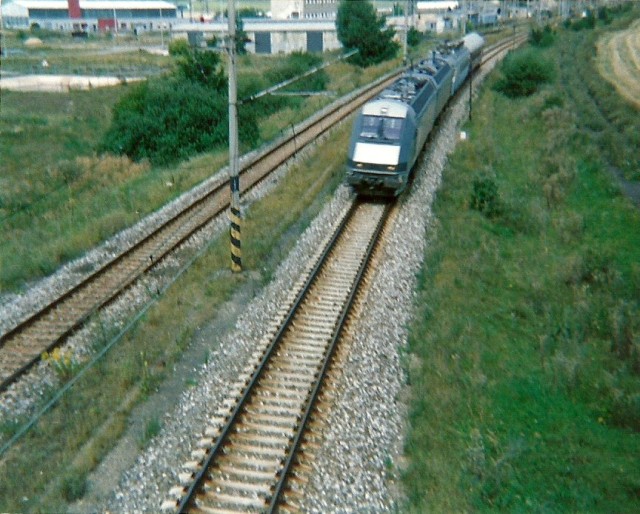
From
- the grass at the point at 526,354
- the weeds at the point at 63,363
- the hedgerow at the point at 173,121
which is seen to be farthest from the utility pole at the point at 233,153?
the hedgerow at the point at 173,121

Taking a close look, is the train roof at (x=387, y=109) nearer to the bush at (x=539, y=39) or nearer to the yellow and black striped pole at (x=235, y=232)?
the yellow and black striped pole at (x=235, y=232)

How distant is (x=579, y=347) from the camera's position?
14555mm

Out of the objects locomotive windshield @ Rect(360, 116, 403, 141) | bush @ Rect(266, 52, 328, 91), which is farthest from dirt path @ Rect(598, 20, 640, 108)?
locomotive windshield @ Rect(360, 116, 403, 141)

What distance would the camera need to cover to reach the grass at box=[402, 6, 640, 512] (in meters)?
9.94

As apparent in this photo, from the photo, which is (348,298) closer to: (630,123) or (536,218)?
(536,218)

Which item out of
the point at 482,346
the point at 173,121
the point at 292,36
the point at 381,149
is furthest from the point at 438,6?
the point at 482,346

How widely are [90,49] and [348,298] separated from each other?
92.1 m

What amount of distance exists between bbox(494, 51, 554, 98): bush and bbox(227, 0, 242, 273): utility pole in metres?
32.6

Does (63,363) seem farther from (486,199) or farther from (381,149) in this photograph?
(486,199)

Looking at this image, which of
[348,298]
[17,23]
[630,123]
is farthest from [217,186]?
[17,23]

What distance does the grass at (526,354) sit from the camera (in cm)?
994

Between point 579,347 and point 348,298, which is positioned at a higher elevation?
point 348,298

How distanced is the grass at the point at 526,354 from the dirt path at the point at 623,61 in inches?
1086

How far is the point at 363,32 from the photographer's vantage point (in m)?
62.5
